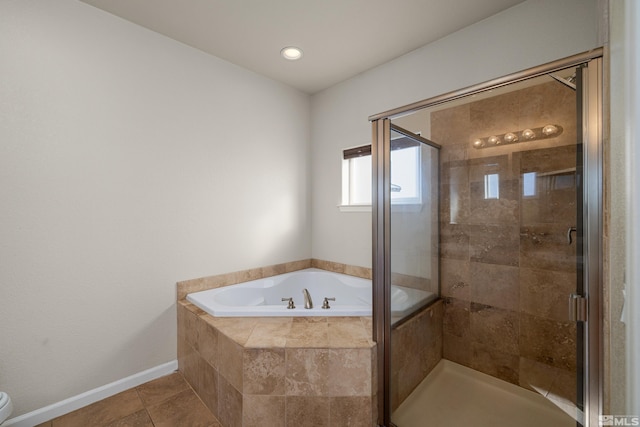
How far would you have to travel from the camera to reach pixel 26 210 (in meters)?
1.50

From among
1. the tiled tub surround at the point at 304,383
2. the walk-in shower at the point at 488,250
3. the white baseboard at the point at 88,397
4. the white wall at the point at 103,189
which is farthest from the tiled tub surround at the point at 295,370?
the white wall at the point at 103,189

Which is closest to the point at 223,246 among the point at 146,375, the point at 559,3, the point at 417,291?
the point at 146,375

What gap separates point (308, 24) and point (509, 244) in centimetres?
215

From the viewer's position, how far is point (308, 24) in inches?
73.9

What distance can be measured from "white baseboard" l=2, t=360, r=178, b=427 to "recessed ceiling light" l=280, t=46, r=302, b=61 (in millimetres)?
2608

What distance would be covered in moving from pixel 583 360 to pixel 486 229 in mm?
1167

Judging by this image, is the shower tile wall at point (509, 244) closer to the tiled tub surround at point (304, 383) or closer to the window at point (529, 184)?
the window at point (529, 184)

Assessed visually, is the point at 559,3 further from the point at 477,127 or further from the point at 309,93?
the point at 309,93

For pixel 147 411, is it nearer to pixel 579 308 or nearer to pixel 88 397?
pixel 88 397

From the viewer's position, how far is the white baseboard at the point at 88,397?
1489 mm

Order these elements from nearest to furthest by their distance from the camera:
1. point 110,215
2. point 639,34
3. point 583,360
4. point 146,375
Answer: point 639,34
point 583,360
point 110,215
point 146,375

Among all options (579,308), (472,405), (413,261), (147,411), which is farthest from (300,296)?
(579,308)

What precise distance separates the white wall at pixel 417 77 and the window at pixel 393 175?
0.30 feet

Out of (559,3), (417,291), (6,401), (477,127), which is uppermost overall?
(559,3)
